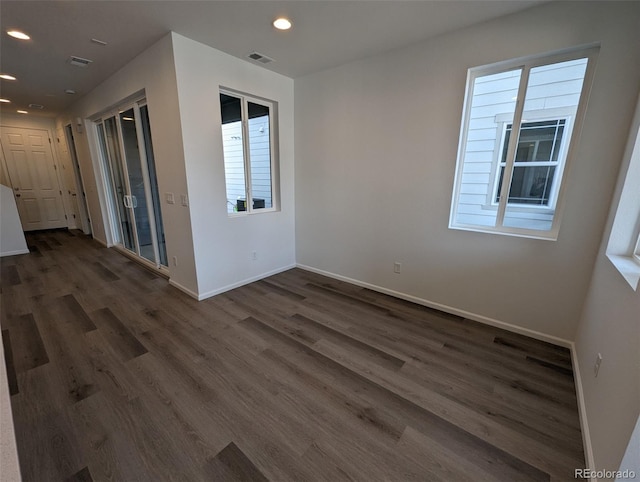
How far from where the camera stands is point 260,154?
372 cm

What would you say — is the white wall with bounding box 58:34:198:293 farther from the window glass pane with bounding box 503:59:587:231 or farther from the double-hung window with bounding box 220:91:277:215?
the window glass pane with bounding box 503:59:587:231

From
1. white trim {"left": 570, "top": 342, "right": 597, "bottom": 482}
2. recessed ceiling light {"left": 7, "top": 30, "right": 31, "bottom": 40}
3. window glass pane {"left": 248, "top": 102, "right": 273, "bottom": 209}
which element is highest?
recessed ceiling light {"left": 7, "top": 30, "right": 31, "bottom": 40}

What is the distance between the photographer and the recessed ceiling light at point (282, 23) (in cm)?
231

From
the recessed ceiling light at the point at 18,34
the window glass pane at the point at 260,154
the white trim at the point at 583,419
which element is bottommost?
the white trim at the point at 583,419

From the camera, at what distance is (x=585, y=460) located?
4.61 ft

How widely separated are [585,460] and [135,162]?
5.58 meters

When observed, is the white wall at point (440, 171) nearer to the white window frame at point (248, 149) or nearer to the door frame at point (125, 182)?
the white window frame at point (248, 149)

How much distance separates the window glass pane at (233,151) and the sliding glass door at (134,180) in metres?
1.08

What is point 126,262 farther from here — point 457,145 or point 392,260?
point 457,145

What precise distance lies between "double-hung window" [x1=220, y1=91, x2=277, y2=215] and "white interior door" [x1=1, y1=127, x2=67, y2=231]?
6565mm

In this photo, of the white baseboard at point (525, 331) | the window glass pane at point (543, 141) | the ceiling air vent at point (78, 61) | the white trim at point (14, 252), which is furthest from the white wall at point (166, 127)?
the window glass pane at point (543, 141)

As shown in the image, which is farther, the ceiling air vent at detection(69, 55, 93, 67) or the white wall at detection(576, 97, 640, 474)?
the ceiling air vent at detection(69, 55, 93, 67)

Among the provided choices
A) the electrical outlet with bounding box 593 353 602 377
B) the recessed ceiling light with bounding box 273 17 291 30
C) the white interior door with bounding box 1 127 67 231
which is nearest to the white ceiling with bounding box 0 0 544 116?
the recessed ceiling light with bounding box 273 17 291 30

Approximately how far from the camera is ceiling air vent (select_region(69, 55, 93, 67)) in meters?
3.12
